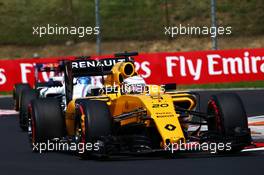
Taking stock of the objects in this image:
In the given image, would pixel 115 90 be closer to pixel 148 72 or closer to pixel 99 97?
pixel 99 97

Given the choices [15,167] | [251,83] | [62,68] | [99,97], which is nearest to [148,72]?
[251,83]

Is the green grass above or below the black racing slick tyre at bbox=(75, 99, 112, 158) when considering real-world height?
above

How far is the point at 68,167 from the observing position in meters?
12.4

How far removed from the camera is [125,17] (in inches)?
1858

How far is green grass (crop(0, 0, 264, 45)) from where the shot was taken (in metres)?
46.5

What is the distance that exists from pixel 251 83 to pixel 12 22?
62.8 feet

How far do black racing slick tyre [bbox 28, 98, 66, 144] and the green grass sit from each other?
31.0 meters

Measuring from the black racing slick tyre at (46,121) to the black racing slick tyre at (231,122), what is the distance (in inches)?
92.6

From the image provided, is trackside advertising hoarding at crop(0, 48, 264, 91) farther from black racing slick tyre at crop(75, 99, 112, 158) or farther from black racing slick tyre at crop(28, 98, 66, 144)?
black racing slick tyre at crop(75, 99, 112, 158)

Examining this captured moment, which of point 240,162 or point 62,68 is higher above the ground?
point 62,68

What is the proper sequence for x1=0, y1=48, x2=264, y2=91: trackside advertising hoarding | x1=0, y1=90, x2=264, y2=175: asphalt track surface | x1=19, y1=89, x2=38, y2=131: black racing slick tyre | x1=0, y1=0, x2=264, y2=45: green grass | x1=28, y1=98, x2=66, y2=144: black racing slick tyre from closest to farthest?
x1=0, y1=90, x2=264, y2=175: asphalt track surface < x1=28, y1=98, x2=66, y2=144: black racing slick tyre < x1=19, y1=89, x2=38, y2=131: black racing slick tyre < x1=0, y1=48, x2=264, y2=91: trackside advertising hoarding < x1=0, y1=0, x2=264, y2=45: green grass

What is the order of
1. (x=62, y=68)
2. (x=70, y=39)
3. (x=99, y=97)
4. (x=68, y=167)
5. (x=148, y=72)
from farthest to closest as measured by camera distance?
1. (x=70, y=39)
2. (x=148, y=72)
3. (x=62, y=68)
4. (x=99, y=97)
5. (x=68, y=167)

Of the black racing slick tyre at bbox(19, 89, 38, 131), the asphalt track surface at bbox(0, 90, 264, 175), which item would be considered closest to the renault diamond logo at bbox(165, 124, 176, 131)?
the asphalt track surface at bbox(0, 90, 264, 175)

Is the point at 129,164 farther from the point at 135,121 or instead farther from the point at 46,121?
the point at 46,121
